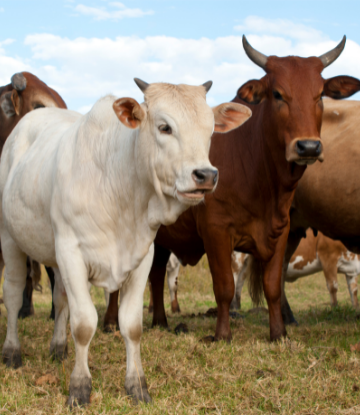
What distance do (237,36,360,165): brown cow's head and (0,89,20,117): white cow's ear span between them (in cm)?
255

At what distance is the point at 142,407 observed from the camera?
300 cm

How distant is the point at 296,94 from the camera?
4250mm

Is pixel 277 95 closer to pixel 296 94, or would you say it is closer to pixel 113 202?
pixel 296 94

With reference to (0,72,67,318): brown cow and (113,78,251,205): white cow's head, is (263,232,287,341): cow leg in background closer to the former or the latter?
(113,78,251,205): white cow's head

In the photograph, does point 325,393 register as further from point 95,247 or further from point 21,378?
point 21,378

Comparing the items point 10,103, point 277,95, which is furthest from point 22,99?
point 277,95

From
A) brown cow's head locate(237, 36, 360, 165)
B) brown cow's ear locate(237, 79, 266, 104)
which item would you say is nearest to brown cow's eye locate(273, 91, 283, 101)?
brown cow's head locate(237, 36, 360, 165)

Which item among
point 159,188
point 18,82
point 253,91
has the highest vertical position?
point 18,82

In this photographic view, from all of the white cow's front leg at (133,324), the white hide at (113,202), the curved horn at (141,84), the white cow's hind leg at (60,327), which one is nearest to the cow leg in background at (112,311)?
the white cow's hind leg at (60,327)

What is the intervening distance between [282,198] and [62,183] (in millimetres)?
2058

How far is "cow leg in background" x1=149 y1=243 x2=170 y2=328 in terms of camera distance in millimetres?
5934

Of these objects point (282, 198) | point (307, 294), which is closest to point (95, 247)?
point (282, 198)

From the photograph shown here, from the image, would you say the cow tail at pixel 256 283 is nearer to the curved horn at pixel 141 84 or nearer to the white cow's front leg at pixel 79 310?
the white cow's front leg at pixel 79 310

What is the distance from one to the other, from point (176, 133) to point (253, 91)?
1846mm
